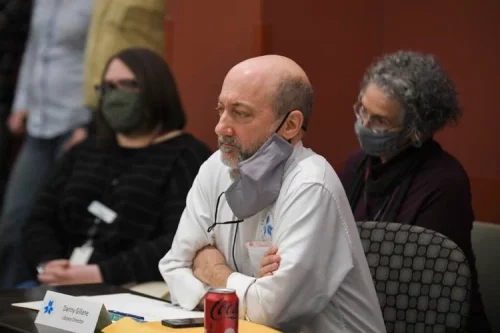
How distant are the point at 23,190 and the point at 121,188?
4.40 feet

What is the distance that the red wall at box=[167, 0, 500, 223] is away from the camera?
419 cm

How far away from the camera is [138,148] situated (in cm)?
427

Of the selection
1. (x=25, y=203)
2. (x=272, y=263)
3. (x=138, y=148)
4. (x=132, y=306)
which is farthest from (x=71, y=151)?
(x=272, y=263)

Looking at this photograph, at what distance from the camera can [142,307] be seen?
279 centimetres

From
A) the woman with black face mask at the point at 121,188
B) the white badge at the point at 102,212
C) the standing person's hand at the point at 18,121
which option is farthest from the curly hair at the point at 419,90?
the standing person's hand at the point at 18,121

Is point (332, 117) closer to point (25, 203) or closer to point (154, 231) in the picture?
point (154, 231)

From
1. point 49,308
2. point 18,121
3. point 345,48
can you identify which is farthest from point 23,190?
point 49,308

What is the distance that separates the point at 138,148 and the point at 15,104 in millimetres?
1613

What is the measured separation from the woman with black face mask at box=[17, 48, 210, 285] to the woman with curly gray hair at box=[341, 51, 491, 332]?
781 millimetres

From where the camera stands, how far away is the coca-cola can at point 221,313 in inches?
84.5

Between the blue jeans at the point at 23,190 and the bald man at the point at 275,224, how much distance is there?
2537mm

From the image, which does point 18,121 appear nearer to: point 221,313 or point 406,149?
point 406,149

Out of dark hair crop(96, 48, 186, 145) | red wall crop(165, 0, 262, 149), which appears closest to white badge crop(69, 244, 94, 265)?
dark hair crop(96, 48, 186, 145)

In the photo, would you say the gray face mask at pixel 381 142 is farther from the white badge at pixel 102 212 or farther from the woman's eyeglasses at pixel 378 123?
the white badge at pixel 102 212
